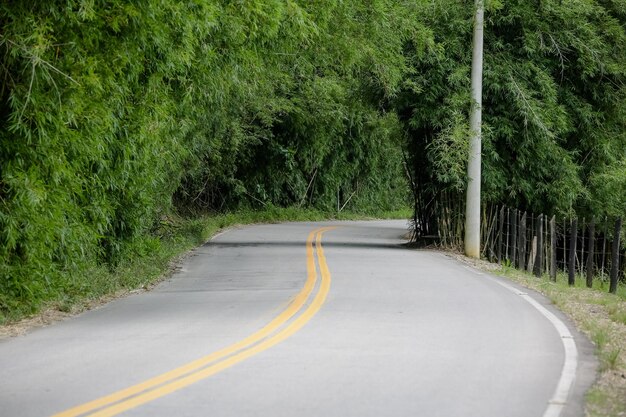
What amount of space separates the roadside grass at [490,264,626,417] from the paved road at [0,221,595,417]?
0.17 metres

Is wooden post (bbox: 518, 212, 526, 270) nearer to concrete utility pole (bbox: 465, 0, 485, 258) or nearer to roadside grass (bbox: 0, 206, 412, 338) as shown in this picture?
concrete utility pole (bbox: 465, 0, 485, 258)

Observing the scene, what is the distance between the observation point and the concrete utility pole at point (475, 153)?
25359 mm

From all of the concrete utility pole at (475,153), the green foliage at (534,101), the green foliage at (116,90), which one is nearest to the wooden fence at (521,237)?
the green foliage at (534,101)

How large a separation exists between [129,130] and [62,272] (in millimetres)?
2459

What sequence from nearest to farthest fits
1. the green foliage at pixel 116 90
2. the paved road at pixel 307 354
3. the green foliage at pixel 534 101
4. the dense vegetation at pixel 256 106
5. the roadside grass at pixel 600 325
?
the paved road at pixel 307 354
the roadside grass at pixel 600 325
the green foliage at pixel 116 90
the dense vegetation at pixel 256 106
the green foliage at pixel 534 101

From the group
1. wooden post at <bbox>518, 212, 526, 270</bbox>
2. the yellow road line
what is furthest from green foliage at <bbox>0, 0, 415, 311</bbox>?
wooden post at <bbox>518, 212, 526, 270</bbox>

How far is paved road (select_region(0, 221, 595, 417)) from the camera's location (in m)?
7.88

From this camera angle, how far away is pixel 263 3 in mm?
16078

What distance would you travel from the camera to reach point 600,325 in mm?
13117

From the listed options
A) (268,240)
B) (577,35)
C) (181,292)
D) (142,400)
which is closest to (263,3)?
(181,292)

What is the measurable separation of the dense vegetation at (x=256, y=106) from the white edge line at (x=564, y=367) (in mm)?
5840

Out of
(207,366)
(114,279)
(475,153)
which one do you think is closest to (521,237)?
(475,153)

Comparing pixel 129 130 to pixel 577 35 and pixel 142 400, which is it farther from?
pixel 577 35

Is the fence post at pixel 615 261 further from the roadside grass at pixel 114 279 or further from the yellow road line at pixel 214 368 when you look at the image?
the roadside grass at pixel 114 279
